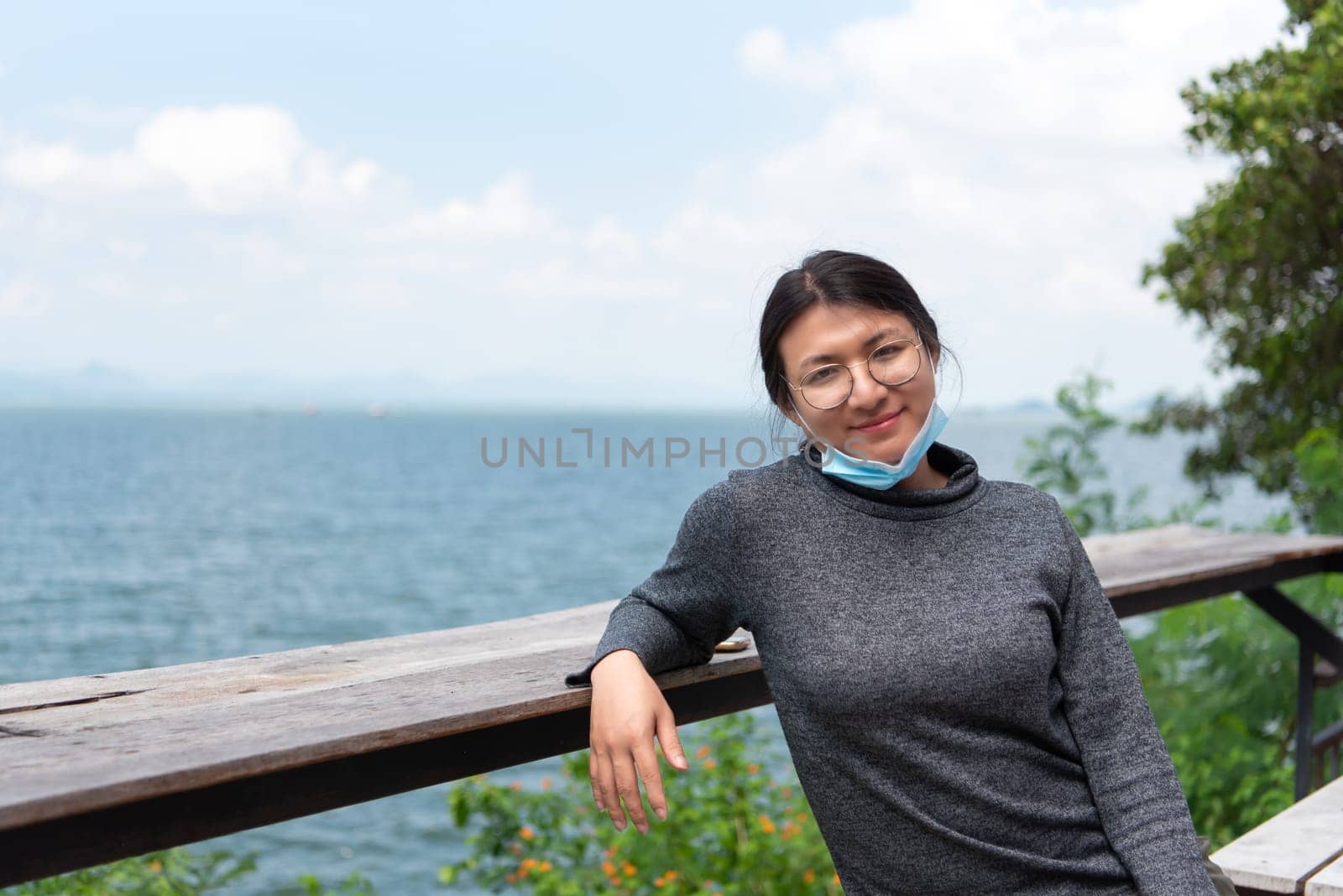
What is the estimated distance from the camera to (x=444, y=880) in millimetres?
4184

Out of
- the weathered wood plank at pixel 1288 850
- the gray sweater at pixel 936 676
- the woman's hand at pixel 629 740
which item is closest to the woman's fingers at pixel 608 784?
the woman's hand at pixel 629 740

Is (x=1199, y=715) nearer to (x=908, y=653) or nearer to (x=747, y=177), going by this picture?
(x=908, y=653)

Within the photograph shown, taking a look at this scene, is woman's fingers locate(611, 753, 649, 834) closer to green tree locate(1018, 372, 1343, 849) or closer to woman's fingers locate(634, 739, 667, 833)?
woman's fingers locate(634, 739, 667, 833)

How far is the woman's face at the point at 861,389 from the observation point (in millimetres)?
1613

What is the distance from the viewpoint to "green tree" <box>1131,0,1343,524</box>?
5426 millimetres

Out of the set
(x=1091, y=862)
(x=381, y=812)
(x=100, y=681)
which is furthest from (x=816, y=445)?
(x=381, y=812)

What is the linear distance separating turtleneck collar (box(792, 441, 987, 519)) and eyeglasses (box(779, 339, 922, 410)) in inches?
3.8

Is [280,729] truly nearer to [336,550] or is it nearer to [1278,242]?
[1278,242]

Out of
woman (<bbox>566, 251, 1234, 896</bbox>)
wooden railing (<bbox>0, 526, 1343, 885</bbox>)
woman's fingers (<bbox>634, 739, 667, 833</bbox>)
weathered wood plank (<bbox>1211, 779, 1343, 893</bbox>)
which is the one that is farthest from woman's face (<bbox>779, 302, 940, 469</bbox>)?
weathered wood plank (<bbox>1211, 779, 1343, 893</bbox>)

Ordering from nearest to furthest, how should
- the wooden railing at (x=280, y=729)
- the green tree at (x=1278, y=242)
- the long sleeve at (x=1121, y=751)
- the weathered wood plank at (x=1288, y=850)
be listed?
1. the wooden railing at (x=280, y=729)
2. the long sleeve at (x=1121, y=751)
3. the weathered wood plank at (x=1288, y=850)
4. the green tree at (x=1278, y=242)

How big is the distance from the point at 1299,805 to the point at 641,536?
27497 mm

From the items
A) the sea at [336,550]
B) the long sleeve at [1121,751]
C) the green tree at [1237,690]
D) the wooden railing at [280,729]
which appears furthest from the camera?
the sea at [336,550]

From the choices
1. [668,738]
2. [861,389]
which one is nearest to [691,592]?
[668,738]

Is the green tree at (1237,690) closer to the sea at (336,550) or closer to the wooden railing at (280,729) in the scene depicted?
the sea at (336,550)
